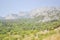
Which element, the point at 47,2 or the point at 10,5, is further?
the point at 47,2

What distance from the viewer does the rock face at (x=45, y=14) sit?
14.6ft

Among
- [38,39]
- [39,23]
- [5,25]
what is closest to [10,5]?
[5,25]

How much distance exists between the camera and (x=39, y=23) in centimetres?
439

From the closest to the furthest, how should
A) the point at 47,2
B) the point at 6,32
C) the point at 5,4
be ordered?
the point at 6,32 < the point at 5,4 < the point at 47,2

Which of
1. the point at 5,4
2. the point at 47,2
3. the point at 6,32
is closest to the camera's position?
the point at 6,32

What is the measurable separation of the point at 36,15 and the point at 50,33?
0.78 m

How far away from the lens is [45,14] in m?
4.52

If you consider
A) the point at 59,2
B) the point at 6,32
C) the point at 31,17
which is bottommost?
the point at 6,32

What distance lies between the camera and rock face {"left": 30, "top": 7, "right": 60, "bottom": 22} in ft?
14.6

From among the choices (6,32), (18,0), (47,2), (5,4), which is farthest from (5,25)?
(47,2)

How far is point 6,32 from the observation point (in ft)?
13.0

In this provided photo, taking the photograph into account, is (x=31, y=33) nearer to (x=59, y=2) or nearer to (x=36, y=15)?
(x=36, y=15)

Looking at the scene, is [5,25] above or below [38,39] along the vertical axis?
above

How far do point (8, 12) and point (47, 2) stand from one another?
1405 mm
